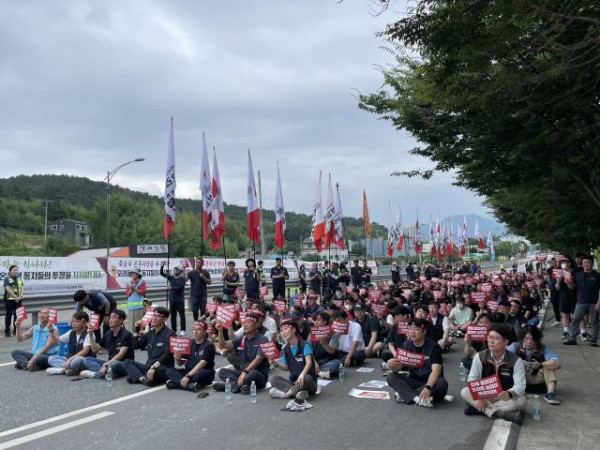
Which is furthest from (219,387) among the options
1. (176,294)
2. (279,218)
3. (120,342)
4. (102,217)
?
(102,217)

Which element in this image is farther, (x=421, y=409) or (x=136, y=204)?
(x=136, y=204)

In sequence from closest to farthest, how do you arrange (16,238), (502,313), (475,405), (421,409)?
(475,405), (421,409), (502,313), (16,238)

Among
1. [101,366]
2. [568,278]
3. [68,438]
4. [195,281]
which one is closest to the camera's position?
[68,438]

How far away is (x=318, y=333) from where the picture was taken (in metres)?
8.65

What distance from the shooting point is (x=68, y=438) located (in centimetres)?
518

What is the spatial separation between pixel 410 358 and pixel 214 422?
8.33 feet

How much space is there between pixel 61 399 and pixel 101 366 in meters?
1.36

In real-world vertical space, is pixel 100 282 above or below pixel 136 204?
below

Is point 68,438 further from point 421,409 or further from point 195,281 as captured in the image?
point 195,281

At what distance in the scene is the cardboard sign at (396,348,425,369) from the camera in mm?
6398

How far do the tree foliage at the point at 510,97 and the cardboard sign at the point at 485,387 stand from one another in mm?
3341

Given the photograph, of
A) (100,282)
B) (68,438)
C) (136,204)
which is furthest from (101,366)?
(136,204)

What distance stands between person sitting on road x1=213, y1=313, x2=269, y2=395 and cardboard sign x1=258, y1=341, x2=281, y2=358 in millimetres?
148

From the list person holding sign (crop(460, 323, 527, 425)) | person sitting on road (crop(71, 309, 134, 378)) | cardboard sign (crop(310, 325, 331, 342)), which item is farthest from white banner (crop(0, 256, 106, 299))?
person holding sign (crop(460, 323, 527, 425))
